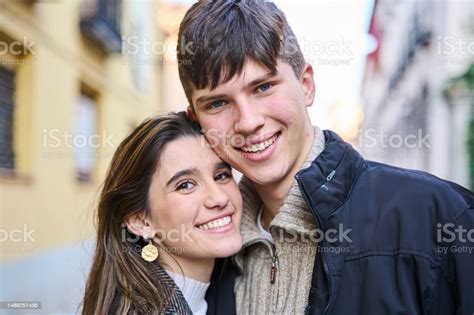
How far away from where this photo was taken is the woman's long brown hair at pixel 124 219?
201 centimetres

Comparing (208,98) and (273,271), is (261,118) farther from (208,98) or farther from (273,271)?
(273,271)

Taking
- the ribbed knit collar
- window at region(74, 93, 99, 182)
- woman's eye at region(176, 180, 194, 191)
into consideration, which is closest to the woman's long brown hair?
woman's eye at region(176, 180, 194, 191)

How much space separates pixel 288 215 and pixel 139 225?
2.28ft

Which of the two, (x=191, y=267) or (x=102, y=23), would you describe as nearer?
(x=191, y=267)

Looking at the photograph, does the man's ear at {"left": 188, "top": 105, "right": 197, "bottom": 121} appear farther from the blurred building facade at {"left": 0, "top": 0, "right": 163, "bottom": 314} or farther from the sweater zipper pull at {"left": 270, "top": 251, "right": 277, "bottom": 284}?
the blurred building facade at {"left": 0, "top": 0, "right": 163, "bottom": 314}

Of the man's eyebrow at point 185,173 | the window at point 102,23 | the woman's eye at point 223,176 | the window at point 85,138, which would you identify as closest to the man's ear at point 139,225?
the man's eyebrow at point 185,173

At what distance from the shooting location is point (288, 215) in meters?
1.73

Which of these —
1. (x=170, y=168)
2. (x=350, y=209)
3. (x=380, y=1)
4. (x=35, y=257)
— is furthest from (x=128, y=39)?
(x=380, y=1)

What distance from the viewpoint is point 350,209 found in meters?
1.61

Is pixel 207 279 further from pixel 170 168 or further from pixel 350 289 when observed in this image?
pixel 350 289

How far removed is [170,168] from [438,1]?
285 inches

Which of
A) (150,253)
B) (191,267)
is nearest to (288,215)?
(191,267)

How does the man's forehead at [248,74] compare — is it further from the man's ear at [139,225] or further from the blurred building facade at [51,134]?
the blurred building facade at [51,134]

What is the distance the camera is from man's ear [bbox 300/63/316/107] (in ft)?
6.25
